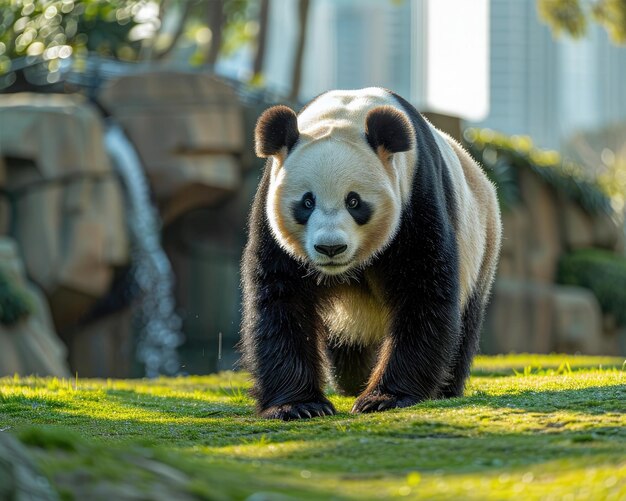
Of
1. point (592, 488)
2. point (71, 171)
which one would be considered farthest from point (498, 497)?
point (71, 171)

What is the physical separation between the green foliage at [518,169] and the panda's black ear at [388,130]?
Answer: 13381mm

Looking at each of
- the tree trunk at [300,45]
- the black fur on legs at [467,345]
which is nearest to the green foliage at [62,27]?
the tree trunk at [300,45]

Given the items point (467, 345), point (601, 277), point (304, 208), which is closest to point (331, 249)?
point (304, 208)

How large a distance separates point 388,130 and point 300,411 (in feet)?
4.78

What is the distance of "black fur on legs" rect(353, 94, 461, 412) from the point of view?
5.86 metres

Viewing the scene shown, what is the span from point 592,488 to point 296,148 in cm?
303

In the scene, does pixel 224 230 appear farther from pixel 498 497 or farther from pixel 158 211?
pixel 498 497

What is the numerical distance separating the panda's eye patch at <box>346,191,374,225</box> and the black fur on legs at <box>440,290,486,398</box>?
140cm

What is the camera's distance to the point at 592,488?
3242mm

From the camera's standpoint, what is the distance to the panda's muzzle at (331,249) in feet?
18.1

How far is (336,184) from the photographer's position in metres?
5.68

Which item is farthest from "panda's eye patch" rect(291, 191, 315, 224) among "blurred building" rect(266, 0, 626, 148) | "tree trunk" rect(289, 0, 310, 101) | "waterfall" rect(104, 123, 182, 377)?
"blurred building" rect(266, 0, 626, 148)

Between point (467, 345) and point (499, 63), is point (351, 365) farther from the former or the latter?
point (499, 63)

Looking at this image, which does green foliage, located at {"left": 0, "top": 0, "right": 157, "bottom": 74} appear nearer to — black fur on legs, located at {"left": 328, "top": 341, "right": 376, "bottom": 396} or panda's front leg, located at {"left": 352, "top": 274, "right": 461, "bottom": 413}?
black fur on legs, located at {"left": 328, "top": 341, "right": 376, "bottom": 396}
